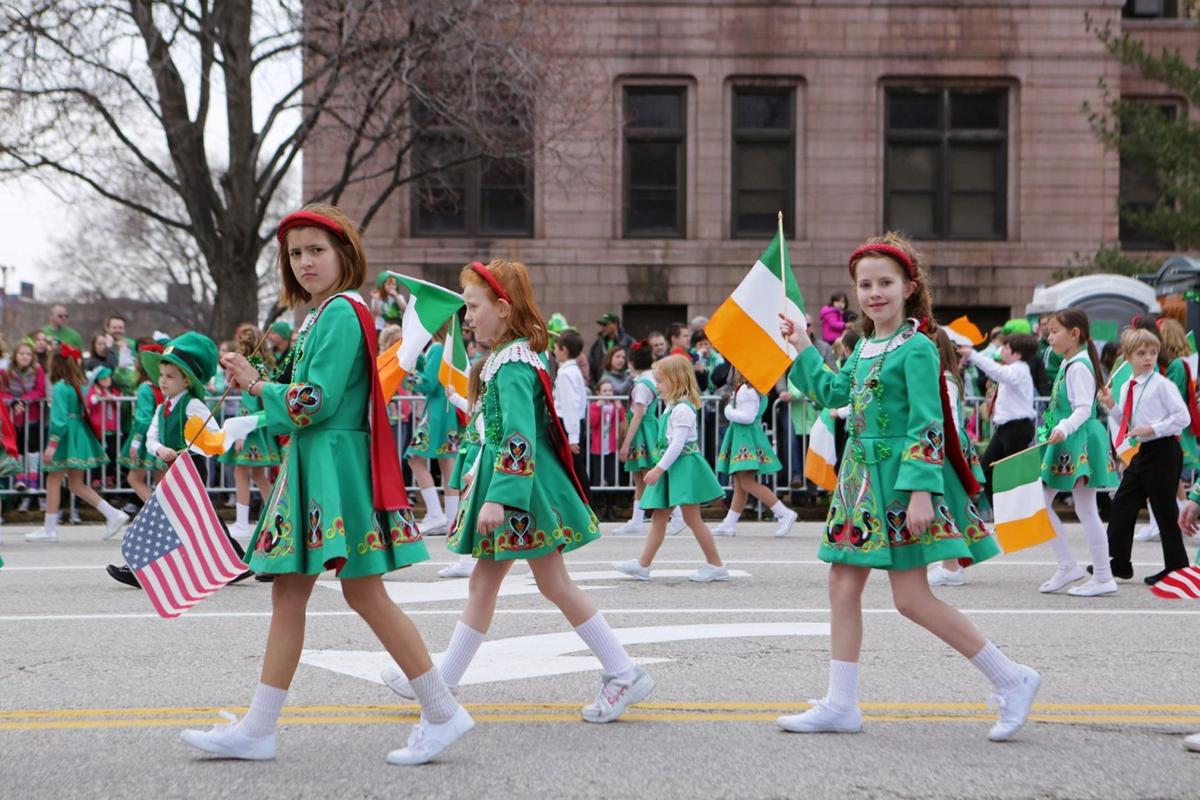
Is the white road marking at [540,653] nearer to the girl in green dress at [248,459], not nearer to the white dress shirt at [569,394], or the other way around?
the white dress shirt at [569,394]

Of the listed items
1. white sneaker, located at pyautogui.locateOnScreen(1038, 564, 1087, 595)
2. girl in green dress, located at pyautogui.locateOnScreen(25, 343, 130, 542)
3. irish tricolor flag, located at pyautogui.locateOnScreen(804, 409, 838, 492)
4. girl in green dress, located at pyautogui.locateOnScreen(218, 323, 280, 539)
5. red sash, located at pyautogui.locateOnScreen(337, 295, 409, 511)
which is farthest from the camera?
girl in green dress, located at pyautogui.locateOnScreen(25, 343, 130, 542)

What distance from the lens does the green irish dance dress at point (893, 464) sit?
563 centimetres

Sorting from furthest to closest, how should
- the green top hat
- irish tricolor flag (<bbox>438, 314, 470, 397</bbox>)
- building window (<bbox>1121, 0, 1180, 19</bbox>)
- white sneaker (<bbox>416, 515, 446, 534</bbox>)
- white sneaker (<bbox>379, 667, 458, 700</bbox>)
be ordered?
building window (<bbox>1121, 0, 1180, 19</bbox>) < white sneaker (<bbox>416, 515, 446, 534</bbox>) < irish tricolor flag (<bbox>438, 314, 470, 397</bbox>) < the green top hat < white sneaker (<bbox>379, 667, 458, 700</bbox>)

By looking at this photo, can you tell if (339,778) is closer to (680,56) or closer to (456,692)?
(456,692)

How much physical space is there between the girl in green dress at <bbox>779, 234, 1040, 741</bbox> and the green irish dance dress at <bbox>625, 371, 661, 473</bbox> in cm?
855

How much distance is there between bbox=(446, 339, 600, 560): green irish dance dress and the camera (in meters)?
5.70

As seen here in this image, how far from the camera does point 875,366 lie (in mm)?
5797

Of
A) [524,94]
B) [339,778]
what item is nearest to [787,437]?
[524,94]

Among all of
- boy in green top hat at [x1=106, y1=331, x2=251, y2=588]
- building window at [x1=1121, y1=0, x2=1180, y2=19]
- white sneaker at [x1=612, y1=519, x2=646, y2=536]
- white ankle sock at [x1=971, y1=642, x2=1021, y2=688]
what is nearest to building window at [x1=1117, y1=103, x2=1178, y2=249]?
building window at [x1=1121, y1=0, x2=1180, y2=19]

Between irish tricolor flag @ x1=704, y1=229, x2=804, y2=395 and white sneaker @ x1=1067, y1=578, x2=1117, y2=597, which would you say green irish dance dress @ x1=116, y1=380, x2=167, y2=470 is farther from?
irish tricolor flag @ x1=704, y1=229, x2=804, y2=395

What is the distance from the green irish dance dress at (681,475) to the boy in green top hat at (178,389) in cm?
276

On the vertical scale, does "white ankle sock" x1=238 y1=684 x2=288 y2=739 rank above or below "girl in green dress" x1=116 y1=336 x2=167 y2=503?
below

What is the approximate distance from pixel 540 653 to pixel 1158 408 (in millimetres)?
4766

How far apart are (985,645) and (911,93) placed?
22.0m
